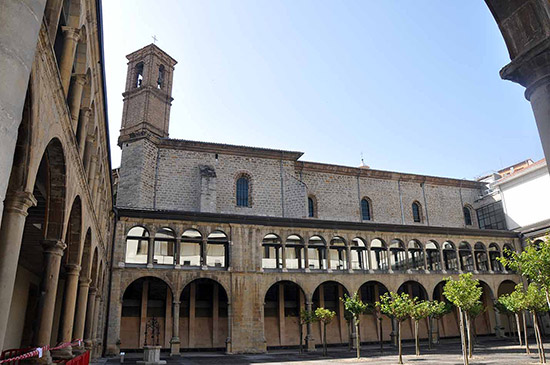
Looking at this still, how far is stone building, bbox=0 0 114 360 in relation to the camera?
9.47ft

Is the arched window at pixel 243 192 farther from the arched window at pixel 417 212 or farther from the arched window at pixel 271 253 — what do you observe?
the arched window at pixel 417 212

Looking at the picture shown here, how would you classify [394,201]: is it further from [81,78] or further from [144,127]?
[81,78]

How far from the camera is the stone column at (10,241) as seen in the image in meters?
4.91

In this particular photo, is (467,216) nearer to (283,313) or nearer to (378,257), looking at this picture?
(378,257)

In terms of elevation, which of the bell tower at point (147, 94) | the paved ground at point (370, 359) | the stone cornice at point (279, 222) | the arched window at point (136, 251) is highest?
the bell tower at point (147, 94)

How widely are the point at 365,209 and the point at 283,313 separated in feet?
39.7

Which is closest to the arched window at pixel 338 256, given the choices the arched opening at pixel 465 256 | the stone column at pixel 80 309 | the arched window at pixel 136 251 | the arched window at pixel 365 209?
the arched window at pixel 365 209

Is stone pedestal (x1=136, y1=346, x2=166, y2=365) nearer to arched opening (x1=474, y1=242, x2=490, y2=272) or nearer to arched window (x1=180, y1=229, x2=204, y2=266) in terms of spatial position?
arched window (x1=180, y1=229, x2=204, y2=266)

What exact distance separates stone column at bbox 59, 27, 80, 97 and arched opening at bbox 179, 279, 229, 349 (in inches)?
740

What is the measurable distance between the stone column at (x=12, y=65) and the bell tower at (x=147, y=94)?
28650mm

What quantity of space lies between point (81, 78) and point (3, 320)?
6056 mm

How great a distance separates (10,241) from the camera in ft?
17.1

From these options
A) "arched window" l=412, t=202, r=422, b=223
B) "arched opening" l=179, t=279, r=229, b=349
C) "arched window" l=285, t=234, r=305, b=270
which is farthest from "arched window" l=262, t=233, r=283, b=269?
"arched window" l=412, t=202, r=422, b=223

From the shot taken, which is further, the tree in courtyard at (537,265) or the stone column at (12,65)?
the tree in courtyard at (537,265)
